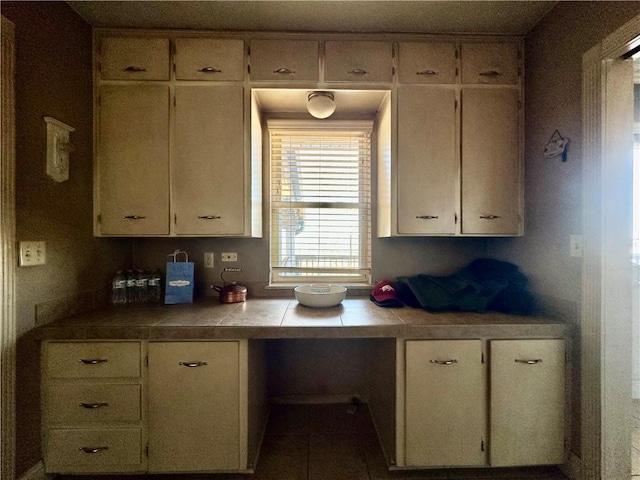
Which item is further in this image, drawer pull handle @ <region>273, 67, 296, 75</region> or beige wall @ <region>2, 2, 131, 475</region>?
drawer pull handle @ <region>273, 67, 296, 75</region>

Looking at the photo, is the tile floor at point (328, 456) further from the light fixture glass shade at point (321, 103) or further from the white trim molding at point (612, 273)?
the light fixture glass shade at point (321, 103)

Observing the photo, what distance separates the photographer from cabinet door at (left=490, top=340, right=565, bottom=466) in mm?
1363

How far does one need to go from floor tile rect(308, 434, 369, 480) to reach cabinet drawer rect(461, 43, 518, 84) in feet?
7.99

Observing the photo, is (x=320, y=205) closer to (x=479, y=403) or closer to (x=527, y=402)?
(x=479, y=403)

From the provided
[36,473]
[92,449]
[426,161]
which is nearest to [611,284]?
[426,161]

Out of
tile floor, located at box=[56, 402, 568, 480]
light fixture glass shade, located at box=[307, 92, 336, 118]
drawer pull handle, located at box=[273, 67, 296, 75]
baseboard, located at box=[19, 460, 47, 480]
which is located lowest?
tile floor, located at box=[56, 402, 568, 480]

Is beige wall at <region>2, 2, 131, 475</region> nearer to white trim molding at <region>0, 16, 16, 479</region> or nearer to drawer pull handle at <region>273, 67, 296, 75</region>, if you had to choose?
white trim molding at <region>0, 16, 16, 479</region>

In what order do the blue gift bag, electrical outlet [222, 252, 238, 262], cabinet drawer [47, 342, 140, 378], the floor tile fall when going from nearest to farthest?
cabinet drawer [47, 342, 140, 378] < the floor tile < the blue gift bag < electrical outlet [222, 252, 238, 262]

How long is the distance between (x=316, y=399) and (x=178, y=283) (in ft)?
4.50

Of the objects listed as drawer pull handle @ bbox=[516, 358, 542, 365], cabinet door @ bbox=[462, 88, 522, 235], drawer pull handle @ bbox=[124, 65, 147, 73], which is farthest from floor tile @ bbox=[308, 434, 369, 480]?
drawer pull handle @ bbox=[124, 65, 147, 73]

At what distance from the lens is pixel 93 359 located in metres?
1.33

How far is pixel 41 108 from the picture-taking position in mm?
1380

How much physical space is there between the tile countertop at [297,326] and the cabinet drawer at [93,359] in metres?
0.05

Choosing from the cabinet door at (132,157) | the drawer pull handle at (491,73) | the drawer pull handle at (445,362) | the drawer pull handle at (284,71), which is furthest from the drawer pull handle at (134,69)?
the drawer pull handle at (445,362)
